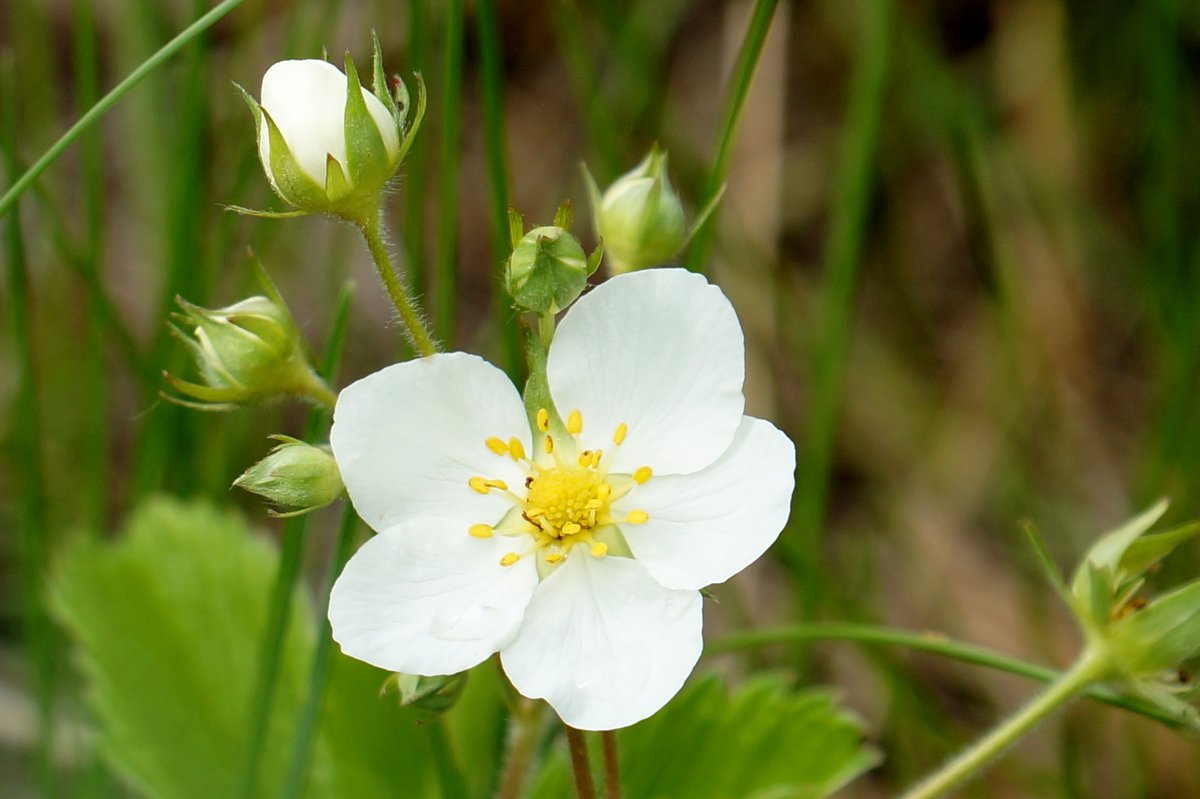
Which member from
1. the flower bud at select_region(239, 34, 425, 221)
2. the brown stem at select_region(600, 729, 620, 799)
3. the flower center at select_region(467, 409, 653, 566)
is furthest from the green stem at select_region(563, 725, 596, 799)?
the flower bud at select_region(239, 34, 425, 221)

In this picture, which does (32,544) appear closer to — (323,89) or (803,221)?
(323,89)

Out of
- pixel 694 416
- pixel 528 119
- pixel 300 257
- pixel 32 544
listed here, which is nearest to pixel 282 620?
pixel 694 416

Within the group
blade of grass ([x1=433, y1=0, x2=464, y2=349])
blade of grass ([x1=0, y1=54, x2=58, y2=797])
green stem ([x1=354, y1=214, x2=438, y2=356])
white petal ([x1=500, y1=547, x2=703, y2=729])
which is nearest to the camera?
white petal ([x1=500, y1=547, x2=703, y2=729])

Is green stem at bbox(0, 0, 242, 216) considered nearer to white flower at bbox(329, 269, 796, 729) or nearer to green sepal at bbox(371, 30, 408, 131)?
green sepal at bbox(371, 30, 408, 131)

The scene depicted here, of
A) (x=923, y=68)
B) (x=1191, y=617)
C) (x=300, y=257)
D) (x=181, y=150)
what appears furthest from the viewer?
(x=300, y=257)

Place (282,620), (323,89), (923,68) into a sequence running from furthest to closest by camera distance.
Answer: (923,68) < (282,620) < (323,89)

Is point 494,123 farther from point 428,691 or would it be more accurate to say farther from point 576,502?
point 428,691

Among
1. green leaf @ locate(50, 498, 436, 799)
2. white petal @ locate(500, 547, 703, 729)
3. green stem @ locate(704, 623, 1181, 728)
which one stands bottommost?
green leaf @ locate(50, 498, 436, 799)

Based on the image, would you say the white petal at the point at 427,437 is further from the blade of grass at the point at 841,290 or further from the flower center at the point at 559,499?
the blade of grass at the point at 841,290
